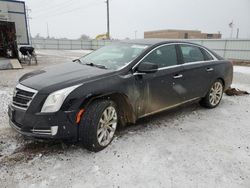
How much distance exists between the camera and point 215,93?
4.83m

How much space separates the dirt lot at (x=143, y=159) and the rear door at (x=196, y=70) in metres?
0.70

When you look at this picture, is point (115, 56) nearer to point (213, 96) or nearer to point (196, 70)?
point (196, 70)

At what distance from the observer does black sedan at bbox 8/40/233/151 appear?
2.57 m

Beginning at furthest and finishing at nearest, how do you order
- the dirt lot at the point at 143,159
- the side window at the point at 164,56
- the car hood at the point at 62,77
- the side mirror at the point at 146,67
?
the side window at the point at 164,56 → the side mirror at the point at 146,67 → the car hood at the point at 62,77 → the dirt lot at the point at 143,159

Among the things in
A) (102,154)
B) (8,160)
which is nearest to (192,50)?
(102,154)

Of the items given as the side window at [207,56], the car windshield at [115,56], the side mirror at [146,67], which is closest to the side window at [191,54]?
the side window at [207,56]

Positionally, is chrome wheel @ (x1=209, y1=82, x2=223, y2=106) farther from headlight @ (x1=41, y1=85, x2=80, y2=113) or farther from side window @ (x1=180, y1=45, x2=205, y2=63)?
headlight @ (x1=41, y1=85, x2=80, y2=113)

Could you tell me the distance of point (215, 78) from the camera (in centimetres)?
469

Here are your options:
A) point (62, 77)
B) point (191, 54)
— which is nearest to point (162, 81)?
point (191, 54)

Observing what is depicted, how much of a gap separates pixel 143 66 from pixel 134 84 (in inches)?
11.8

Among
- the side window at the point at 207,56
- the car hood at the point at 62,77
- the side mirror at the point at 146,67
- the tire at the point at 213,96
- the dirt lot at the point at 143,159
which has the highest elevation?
the side window at the point at 207,56

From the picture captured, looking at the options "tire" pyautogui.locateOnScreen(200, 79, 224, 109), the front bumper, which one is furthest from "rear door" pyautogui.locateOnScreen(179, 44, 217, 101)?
the front bumper

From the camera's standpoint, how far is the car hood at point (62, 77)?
104 inches

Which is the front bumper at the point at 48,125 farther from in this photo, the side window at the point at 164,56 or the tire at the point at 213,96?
the tire at the point at 213,96
